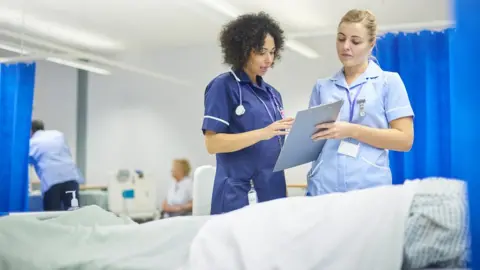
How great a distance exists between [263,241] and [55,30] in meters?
5.35

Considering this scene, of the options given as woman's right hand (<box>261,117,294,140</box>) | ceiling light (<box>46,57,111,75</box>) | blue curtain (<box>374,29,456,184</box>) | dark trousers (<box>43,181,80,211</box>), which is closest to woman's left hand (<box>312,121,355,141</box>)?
woman's right hand (<box>261,117,294,140</box>)

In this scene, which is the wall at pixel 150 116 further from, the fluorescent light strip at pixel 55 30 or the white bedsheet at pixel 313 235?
the white bedsheet at pixel 313 235

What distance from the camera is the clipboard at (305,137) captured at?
142 centimetres

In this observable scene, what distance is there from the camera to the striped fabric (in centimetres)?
87

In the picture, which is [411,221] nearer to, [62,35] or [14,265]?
[14,265]

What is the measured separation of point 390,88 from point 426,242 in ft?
2.66

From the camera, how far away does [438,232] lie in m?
0.88

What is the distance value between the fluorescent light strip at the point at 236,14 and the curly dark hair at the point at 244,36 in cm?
237

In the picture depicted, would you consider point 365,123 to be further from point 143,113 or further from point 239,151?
point 143,113

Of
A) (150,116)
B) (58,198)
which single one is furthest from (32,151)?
(150,116)

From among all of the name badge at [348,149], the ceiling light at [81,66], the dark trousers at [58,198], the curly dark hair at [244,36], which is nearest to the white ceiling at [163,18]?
the ceiling light at [81,66]

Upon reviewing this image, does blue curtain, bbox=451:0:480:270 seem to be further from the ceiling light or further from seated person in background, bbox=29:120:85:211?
the ceiling light

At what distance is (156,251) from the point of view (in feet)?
3.94

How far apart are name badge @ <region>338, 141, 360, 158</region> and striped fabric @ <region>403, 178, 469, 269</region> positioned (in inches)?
26.7
